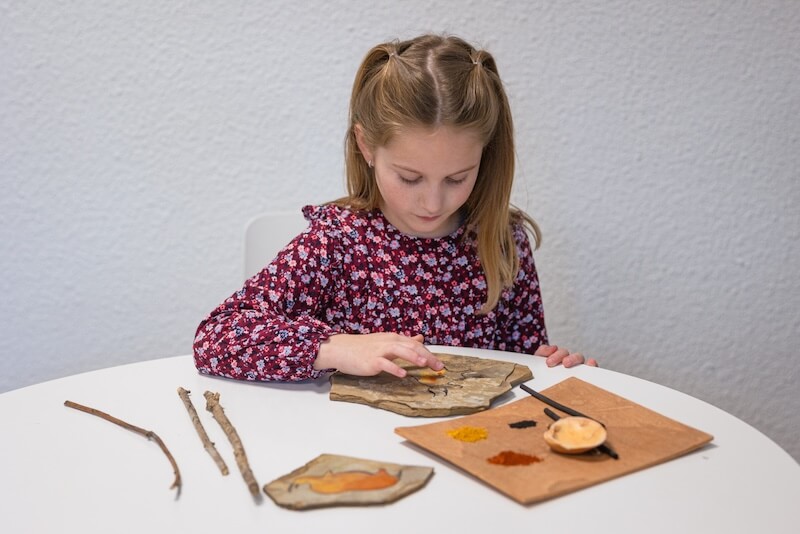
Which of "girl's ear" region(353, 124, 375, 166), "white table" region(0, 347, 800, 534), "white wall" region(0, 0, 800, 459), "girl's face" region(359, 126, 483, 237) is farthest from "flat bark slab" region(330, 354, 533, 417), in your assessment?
"white wall" region(0, 0, 800, 459)

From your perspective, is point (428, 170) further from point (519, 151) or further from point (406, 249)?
point (519, 151)

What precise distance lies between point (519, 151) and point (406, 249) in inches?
20.4

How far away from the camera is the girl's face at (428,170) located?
112 centimetres

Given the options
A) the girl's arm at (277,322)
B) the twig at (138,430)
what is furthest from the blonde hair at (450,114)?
the twig at (138,430)

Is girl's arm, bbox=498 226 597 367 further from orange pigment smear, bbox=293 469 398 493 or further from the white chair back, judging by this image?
orange pigment smear, bbox=293 469 398 493

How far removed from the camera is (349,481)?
71cm

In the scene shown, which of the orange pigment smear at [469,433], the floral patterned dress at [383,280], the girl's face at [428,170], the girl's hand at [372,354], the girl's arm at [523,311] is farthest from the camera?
the girl's arm at [523,311]

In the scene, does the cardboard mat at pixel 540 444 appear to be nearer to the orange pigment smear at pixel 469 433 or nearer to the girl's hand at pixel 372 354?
the orange pigment smear at pixel 469 433

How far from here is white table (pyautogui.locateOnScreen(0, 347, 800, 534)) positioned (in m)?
0.66

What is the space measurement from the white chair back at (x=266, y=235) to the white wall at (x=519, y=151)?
344mm

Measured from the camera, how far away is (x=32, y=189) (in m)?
1.73

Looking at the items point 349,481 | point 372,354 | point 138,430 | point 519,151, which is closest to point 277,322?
point 372,354

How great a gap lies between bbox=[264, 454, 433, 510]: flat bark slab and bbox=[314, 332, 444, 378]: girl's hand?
0.65 ft

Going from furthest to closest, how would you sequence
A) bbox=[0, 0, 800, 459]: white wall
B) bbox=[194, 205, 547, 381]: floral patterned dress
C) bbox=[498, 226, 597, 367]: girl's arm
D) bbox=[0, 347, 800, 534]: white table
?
1. bbox=[0, 0, 800, 459]: white wall
2. bbox=[498, 226, 597, 367]: girl's arm
3. bbox=[194, 205, 547, 381]: floral patterned dress
4. bbox=[0, 347, 800, 534]: white table
